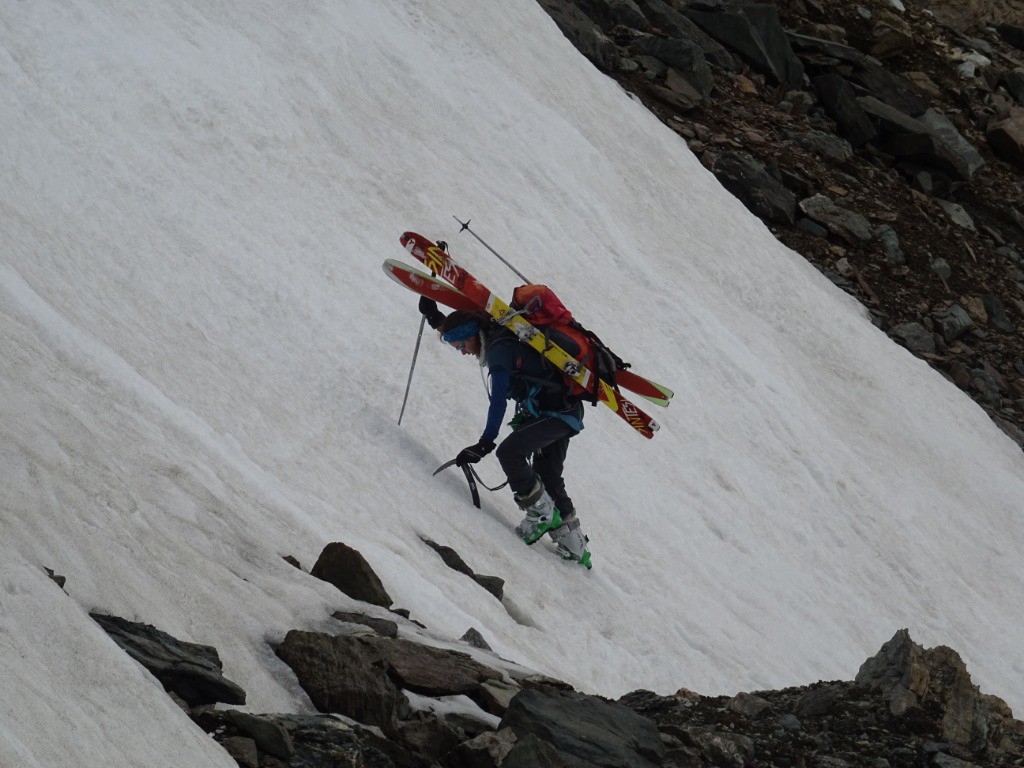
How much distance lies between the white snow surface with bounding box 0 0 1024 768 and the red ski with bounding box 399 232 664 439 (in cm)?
143

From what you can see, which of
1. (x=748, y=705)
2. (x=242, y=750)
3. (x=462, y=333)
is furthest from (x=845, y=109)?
(x=242, y=750)

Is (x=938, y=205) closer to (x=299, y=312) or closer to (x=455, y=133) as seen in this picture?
(x=455, y=133)

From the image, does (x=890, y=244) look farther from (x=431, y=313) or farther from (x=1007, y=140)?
(x=431, y=313)

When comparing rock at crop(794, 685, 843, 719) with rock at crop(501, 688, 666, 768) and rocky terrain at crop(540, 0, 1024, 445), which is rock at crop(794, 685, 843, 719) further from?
rocky terrain at crop(540, 0, 1024, 445)

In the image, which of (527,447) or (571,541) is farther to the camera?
(571,541)

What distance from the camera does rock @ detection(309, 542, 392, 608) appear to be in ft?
25.4

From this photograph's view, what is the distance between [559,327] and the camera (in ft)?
36.8

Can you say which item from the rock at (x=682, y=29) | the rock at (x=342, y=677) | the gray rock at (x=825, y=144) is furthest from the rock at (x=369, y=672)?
the rock at (x=682, y=29)

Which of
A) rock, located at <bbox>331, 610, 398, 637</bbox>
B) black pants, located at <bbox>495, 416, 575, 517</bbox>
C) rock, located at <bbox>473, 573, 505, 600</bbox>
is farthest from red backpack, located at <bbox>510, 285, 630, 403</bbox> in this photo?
rock, located at <bbox>331, 610, 398, 637</bbox>

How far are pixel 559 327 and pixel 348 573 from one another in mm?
4138

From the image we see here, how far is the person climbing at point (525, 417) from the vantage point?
11164 millimetres

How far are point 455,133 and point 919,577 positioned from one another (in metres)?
9.84

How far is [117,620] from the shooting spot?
18.5ft

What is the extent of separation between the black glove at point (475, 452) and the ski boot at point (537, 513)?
0.57 meters
